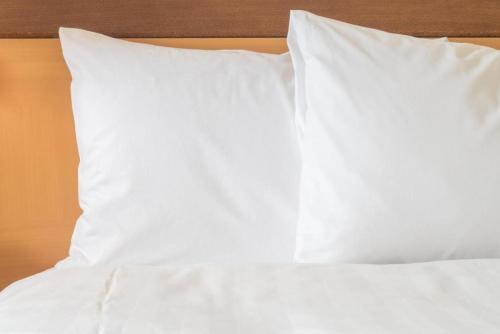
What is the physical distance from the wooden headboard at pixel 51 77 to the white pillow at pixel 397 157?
1.23 feet

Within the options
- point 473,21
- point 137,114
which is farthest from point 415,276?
point 473,21

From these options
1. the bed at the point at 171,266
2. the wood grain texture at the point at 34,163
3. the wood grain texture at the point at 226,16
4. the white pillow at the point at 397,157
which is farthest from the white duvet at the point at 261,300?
the wood grain texture at the point at 226,16

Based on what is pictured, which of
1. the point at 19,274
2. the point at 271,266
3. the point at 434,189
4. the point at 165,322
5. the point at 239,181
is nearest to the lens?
the point at 165,322

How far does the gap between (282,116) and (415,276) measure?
45cm

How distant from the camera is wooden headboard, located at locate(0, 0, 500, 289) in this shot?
1413mm

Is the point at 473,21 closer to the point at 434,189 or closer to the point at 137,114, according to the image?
the point at 434,189

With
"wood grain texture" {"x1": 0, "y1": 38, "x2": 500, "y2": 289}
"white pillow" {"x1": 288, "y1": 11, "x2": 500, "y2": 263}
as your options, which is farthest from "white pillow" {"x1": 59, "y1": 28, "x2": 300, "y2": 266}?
"wood grain texture" {"x1": 0, "y1": 38, "x2": 500, "y2": 289}

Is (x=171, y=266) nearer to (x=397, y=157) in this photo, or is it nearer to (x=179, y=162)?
(x=179, y=162)

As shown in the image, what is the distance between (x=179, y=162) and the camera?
1.17 meters

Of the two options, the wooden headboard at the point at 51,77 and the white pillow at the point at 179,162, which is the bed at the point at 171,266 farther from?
the white pillow at the point at 179,162

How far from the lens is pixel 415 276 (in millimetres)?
910

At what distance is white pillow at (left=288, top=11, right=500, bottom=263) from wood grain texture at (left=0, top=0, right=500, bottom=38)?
1.20ft

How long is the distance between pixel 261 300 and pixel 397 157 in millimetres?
402

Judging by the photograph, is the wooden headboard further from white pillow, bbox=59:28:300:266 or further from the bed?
white pillow, bbox=59:28:300:266
